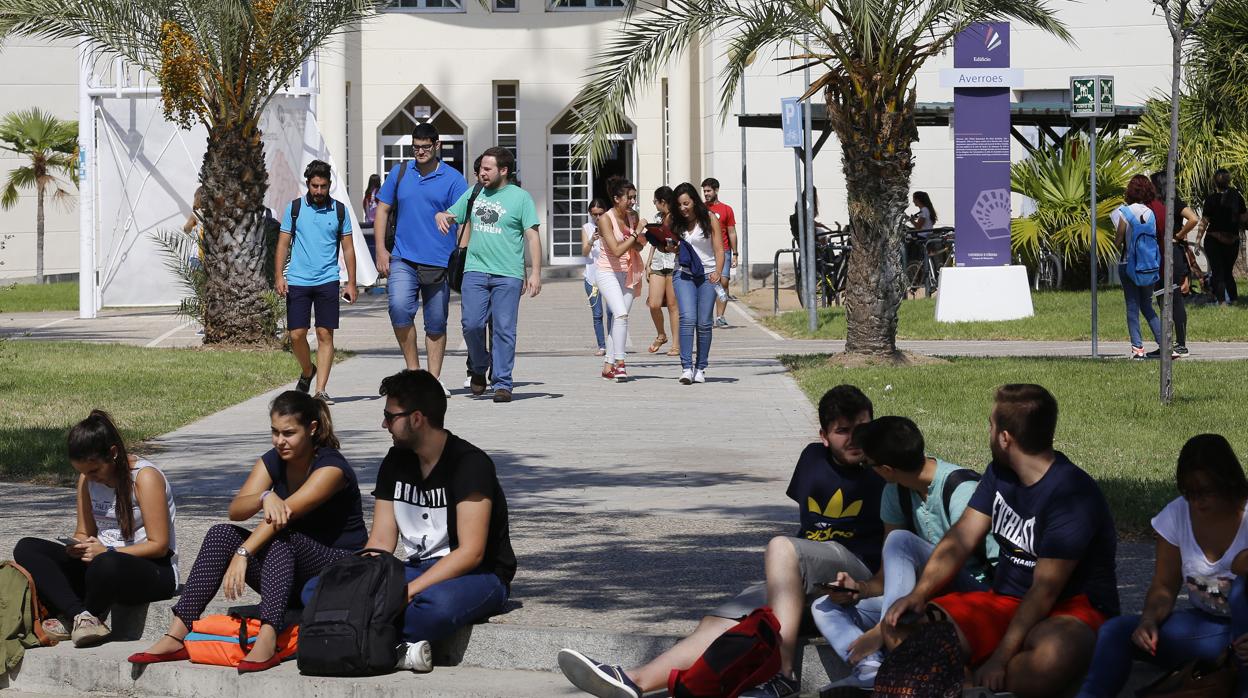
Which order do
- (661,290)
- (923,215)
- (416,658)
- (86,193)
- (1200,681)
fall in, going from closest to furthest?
(1200,681)
(416,658)
(661,290)
(86,193)
(923,215)

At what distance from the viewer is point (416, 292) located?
40.0 feet

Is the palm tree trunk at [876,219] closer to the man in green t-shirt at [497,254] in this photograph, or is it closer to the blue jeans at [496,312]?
the man in green t-shirt at [497,254]

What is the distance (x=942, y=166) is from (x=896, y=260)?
56.4 ft

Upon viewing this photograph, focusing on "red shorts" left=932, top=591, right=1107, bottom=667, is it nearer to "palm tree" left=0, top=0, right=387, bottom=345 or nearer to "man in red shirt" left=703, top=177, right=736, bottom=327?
"palm tree" left=0, top=0, right=387, bottom=345

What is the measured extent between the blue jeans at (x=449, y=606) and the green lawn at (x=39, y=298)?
60.5 ft

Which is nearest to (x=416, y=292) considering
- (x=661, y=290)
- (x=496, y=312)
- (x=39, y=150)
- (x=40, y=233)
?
(x=496, y=312)

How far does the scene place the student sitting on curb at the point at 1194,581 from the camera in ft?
16.4

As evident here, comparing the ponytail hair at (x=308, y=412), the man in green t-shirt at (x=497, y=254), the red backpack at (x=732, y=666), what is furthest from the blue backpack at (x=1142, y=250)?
the red backpack at (x=732, y=666)

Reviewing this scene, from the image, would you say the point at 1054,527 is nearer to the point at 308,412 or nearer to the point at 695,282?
the point at 308,412

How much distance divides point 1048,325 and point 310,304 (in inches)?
354

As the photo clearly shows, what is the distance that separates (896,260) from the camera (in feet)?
49.4

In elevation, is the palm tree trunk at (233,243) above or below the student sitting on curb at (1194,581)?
above

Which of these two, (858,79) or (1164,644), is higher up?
(858,79)

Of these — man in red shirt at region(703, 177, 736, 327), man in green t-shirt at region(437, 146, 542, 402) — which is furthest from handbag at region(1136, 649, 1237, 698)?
man in red shirt at region(703, 177, 736, 327)
